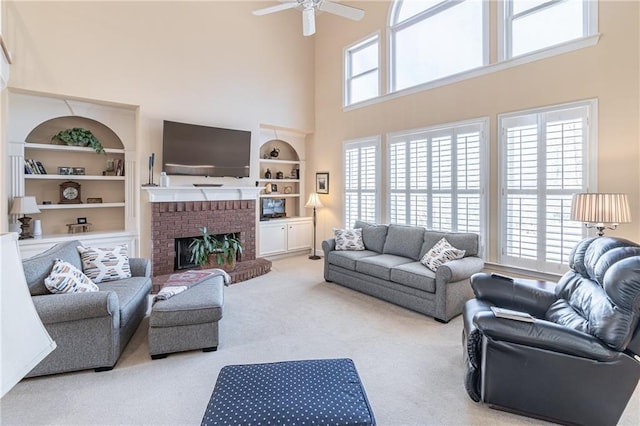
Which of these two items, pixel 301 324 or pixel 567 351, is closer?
pixel 567 351

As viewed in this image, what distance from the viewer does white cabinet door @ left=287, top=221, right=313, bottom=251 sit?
6988 mm

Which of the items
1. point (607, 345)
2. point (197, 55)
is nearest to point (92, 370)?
point (607, 345)

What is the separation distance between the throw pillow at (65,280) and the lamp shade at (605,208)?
4.61 meters

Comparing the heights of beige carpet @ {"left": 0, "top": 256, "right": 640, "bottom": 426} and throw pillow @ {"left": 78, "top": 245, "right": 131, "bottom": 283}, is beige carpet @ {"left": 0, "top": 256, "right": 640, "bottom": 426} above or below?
below

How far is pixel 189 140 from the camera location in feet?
17.8

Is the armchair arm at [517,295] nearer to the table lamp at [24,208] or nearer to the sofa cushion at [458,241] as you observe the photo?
the sofa cushion at [458,241]

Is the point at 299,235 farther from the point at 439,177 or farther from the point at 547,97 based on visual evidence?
the point at 547,97

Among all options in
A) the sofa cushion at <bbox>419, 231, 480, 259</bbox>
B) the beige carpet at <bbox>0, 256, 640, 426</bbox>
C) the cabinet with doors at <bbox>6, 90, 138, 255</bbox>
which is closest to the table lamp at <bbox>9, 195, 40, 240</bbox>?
the cabinet with doors at <bbox>6, 90, 138, 255</bbox>

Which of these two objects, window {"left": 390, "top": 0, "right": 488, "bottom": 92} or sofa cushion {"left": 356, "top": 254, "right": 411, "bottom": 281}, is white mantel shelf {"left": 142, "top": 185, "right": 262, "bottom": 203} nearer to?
sofa cushion {"left": 356, "top": 254, "right": 411, "bottom": 281}

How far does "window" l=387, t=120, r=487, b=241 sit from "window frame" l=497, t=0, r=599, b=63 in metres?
0.95

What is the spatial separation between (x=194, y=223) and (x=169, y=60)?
275 cm

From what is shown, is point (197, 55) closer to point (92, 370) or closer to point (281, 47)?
point (281, 47)

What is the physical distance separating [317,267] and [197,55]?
4414 millimetres

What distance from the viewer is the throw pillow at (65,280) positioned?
2.65 m
